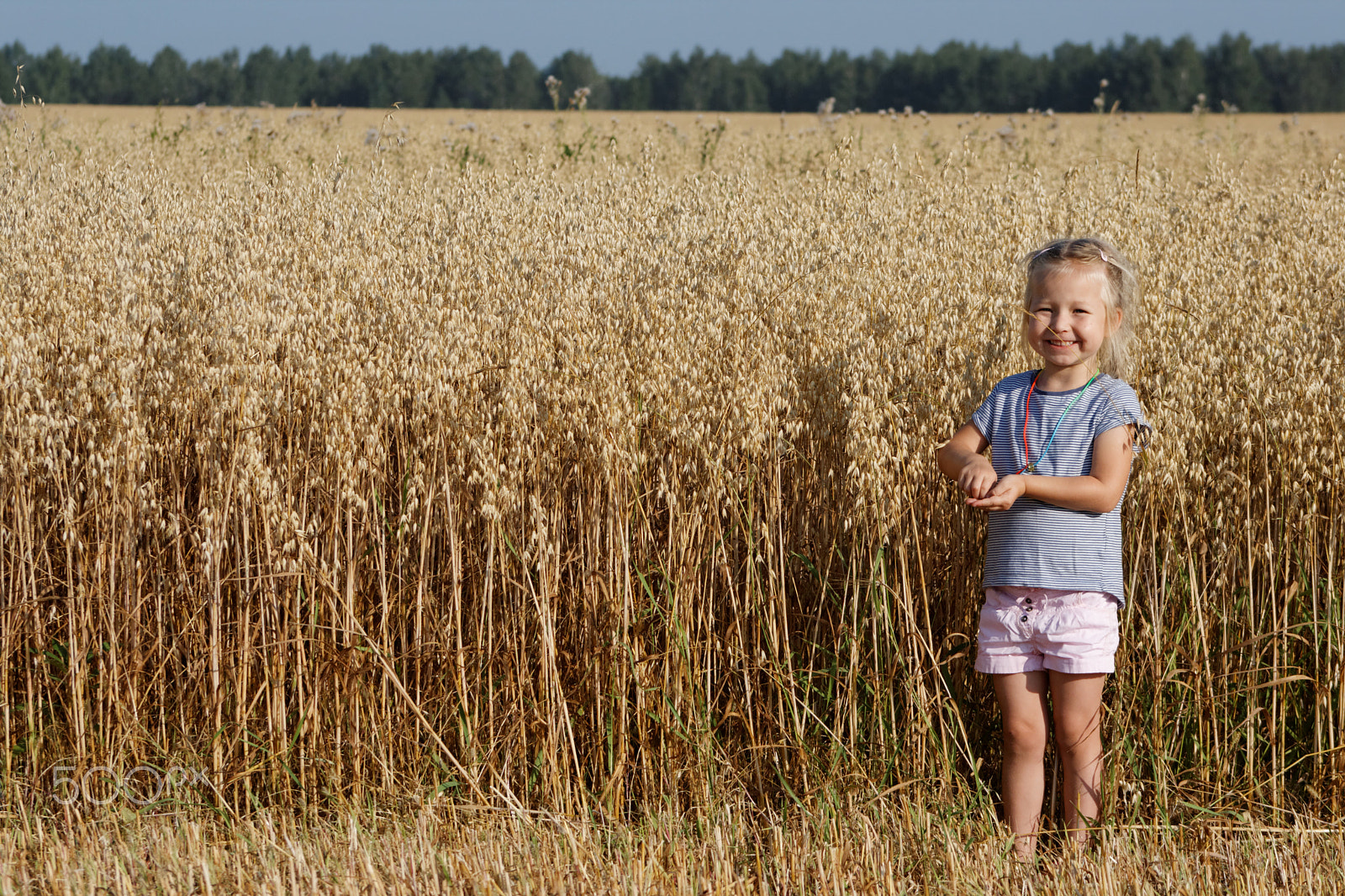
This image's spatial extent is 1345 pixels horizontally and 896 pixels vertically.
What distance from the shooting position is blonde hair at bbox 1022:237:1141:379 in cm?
264

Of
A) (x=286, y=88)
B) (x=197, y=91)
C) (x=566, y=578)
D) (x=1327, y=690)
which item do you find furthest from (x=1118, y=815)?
(x=286, y=88)

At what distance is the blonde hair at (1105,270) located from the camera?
2639mm

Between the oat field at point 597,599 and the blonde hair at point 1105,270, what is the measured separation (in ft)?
0.93

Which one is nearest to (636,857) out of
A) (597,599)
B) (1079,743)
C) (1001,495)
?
(597,599)

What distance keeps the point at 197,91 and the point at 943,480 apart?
156 feet

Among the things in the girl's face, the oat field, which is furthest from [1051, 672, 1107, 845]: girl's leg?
the girl's face

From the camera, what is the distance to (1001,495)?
2377 mm

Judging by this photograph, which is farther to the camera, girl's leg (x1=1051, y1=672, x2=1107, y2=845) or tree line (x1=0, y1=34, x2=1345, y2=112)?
tree line (x1=0, y1=34, x2=1345, y2=112)

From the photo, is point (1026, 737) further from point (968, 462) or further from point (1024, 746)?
point (968, 462)

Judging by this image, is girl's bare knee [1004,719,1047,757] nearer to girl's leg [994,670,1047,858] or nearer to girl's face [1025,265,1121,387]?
girl's leg [994,670,1047,858]

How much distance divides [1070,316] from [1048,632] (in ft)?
2.50

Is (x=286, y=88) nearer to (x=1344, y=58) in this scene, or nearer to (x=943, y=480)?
(x=943, y=480)
